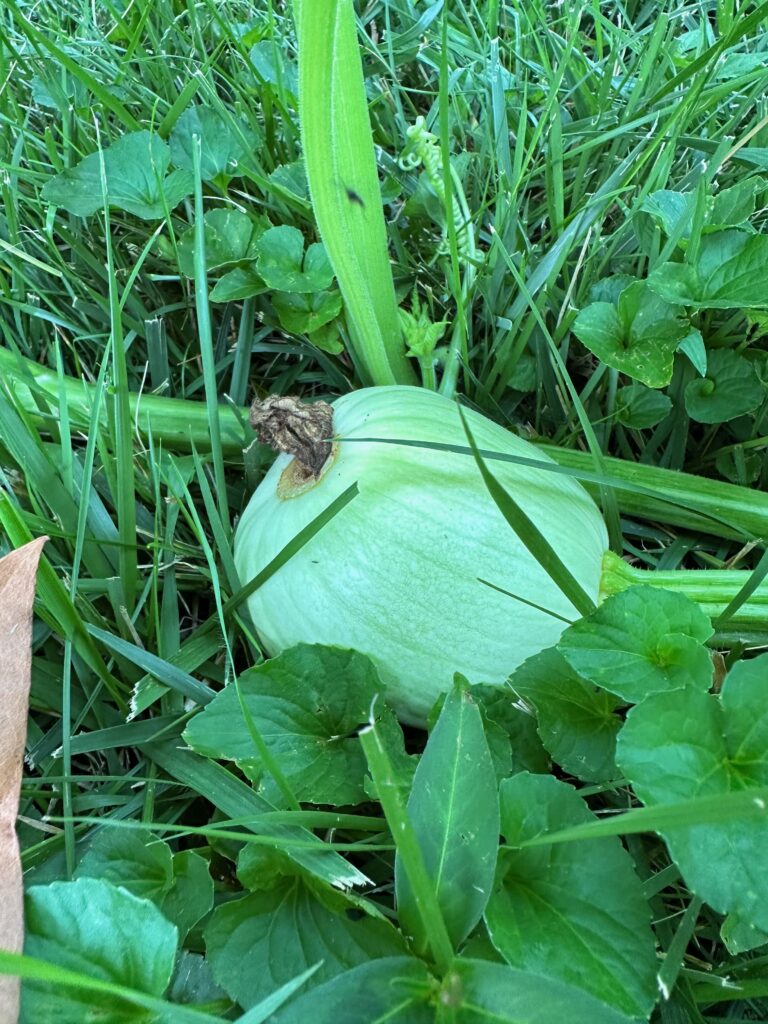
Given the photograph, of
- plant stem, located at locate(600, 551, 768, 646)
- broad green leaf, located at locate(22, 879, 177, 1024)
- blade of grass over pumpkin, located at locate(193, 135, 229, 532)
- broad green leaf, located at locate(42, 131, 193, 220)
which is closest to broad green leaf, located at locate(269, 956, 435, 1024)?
broad green leaf, located at locate(22, 879, 177, 1024)

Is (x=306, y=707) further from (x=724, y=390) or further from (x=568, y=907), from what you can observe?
(x=724, y=390)

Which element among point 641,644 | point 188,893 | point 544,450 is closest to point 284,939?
point 188,893

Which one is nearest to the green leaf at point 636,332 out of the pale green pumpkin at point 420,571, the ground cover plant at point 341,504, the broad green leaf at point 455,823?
the ground cover plant at point 341,504

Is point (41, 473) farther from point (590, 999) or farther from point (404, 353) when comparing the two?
point (590, 999)

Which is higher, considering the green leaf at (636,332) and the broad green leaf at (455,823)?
the green leaf at (636,332)

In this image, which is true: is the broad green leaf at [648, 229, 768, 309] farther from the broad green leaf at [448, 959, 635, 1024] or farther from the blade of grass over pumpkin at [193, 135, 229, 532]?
the broad green leaf at [448, 959, 635, 1024]

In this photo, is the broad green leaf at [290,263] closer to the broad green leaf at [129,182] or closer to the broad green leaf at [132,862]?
the broad green leaf at [129,182]
